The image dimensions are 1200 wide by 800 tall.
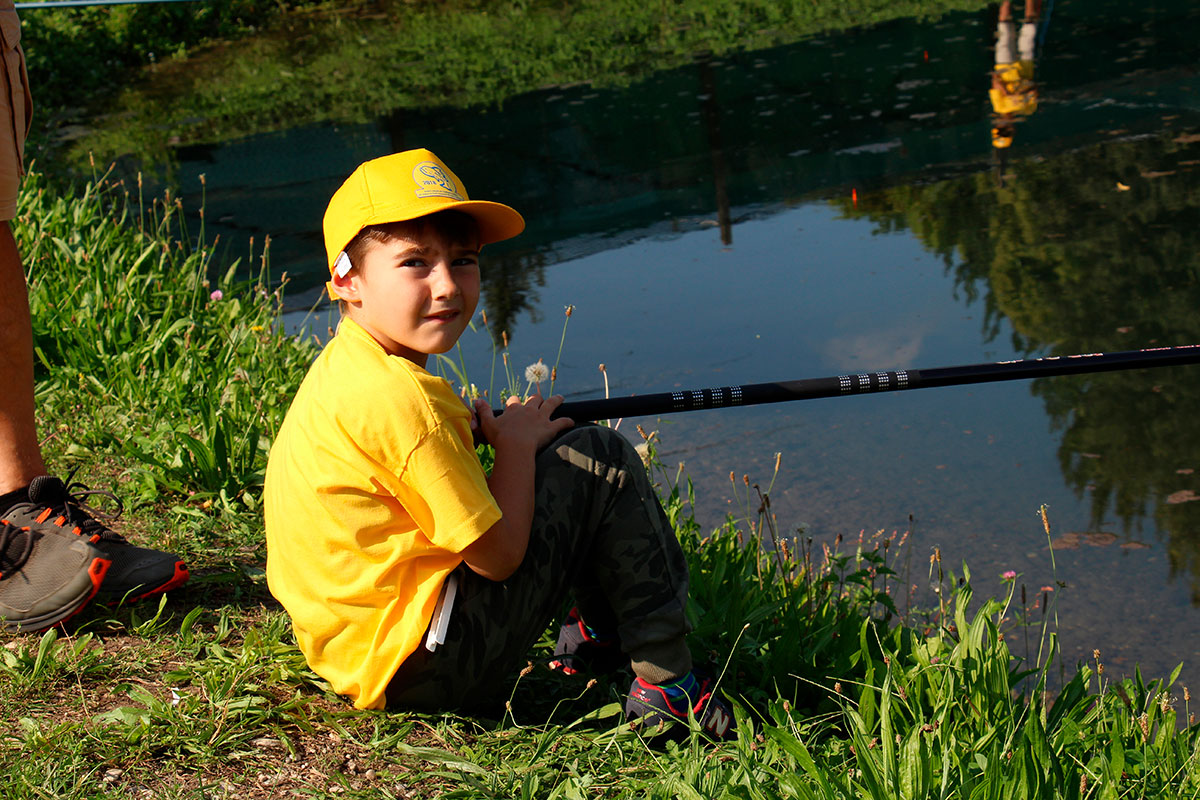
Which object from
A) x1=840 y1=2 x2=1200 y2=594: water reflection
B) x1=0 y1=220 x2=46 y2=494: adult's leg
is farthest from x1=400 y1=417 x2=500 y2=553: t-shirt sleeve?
x1=840 y1=2 x2=1200 y2=594: water reflection

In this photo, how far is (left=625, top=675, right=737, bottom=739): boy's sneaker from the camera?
238cm

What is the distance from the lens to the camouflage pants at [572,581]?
2227 mm

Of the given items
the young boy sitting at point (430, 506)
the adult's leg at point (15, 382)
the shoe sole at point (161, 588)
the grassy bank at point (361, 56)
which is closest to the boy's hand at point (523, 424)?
the young boy sitting at point (430, 506)

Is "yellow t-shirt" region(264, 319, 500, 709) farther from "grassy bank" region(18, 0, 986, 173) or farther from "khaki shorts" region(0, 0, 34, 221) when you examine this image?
"grassy bank" region(18, 0, 986, 173)

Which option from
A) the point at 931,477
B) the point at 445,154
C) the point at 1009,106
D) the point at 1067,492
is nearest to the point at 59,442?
the point at 931,477

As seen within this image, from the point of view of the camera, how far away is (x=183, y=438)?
3264 millimetres

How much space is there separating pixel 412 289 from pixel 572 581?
26.2 inches

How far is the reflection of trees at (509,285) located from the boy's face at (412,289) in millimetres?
2738

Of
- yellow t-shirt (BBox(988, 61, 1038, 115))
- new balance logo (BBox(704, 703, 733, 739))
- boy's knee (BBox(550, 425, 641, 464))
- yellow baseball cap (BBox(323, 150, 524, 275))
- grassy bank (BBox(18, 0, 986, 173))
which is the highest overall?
yellow baseball cap (BBox(323, 150, 524, 275))

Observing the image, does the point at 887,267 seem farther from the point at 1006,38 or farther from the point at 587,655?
the point at 1006,38

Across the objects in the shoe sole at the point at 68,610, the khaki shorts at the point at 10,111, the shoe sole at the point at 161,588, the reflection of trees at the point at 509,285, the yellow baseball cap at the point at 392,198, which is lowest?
the reflection of trees at the point at 509,285

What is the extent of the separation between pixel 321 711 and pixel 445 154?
5.65 meters

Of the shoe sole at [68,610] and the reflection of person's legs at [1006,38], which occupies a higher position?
the reflection of person's legs at [1006,38]

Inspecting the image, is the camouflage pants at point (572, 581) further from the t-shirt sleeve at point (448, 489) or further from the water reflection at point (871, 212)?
the water reflection at point (871, 212)
